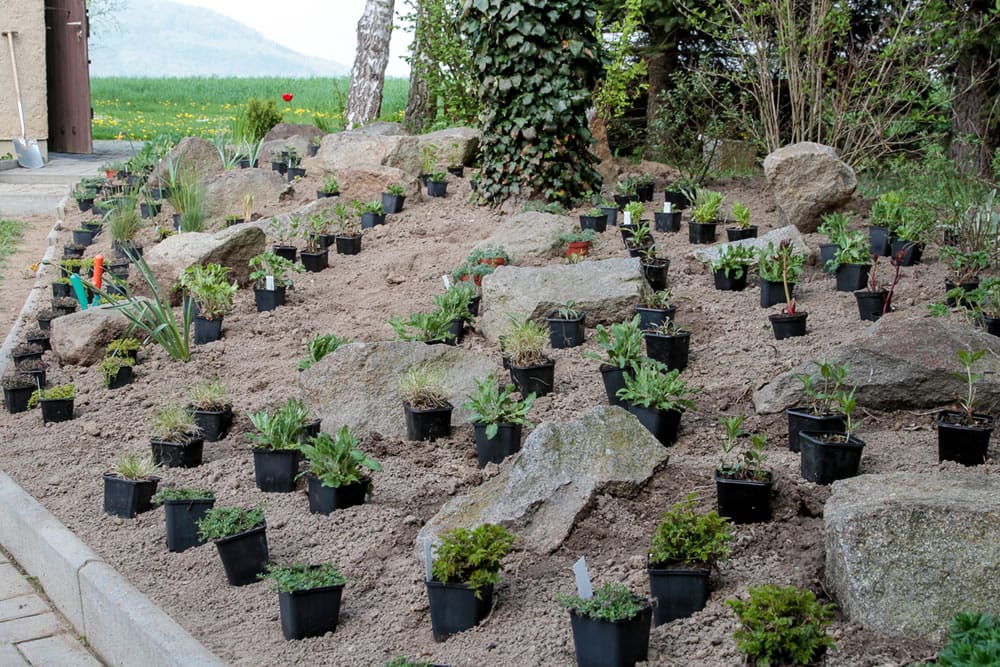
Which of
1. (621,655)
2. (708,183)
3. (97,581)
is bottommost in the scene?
(97,581)

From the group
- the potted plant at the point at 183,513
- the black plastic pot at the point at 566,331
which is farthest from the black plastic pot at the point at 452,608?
the black plastic pot at the point at 566,331

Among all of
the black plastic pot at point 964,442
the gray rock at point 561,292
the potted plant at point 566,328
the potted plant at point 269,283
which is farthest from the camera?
the potted plant at point 269,283

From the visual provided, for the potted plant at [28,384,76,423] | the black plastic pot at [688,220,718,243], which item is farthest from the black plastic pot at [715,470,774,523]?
the black plastic pot at [688,220,718,243]

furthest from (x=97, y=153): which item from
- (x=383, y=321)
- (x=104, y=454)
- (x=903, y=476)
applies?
(x=903, y=476)

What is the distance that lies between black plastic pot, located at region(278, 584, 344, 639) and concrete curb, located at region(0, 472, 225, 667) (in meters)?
0.26

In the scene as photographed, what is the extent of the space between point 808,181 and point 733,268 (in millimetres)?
1596

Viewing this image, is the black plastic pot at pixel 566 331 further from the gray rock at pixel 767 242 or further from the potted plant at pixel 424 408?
the gray rock at pixel 767 242

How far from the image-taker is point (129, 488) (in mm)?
4461

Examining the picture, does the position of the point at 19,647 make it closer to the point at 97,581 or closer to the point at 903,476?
the point at 97,581

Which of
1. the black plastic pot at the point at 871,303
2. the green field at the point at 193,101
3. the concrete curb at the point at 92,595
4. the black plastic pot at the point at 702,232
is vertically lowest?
the concrete curb at the point at 92,595

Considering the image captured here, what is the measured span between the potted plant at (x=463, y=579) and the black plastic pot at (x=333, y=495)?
37.0 inches

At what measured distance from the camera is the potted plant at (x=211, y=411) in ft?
17.0

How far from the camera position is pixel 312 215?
29.8 ft

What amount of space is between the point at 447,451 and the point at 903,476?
209 cm
